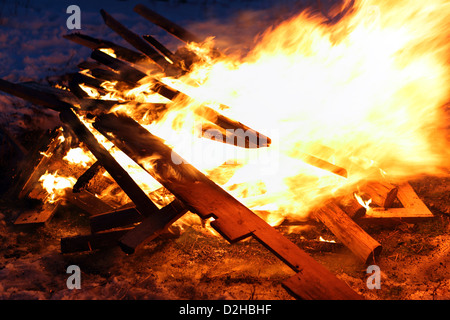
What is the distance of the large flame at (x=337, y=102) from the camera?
3.67 metres

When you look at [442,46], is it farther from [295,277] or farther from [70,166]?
[70,166]

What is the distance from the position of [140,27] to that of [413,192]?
7.70 m

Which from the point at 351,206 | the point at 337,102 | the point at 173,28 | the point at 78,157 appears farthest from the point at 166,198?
the point at 173,28

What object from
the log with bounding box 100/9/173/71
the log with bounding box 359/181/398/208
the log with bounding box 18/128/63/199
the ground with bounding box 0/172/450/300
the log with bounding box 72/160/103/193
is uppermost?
the log with bounding box 100/9/173/71

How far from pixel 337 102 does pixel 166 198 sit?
92.4 inches

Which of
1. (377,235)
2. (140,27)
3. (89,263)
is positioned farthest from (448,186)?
(140,27)

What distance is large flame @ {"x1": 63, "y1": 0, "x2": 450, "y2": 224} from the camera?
3.67m

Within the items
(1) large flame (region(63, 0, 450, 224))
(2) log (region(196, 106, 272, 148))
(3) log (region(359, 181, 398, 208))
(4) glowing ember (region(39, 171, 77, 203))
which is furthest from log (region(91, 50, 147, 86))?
(3) log (region(359, 181, 398, 208))

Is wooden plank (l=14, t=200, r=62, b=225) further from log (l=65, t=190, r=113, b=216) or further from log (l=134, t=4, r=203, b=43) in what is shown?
log (l=134, t=4, r=203, b=43)

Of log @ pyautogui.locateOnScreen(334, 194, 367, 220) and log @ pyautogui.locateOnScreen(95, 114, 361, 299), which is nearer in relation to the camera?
log @ pyautogui.locateOnScreen(95, 114, 361, 299)

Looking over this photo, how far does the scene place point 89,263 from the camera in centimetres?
304

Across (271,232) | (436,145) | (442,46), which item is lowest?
(271,232)

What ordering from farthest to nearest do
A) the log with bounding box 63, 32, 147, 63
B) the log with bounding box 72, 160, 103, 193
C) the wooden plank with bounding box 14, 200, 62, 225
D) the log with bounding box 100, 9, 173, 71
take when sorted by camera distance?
the log with bounding box 63, 32, 147, 63, the log with bounding box 100, 9, 173, 71, the log with bounding box 72, 160, 103, 193, the wooden plank with bounding box 14, 200, 62, 225
